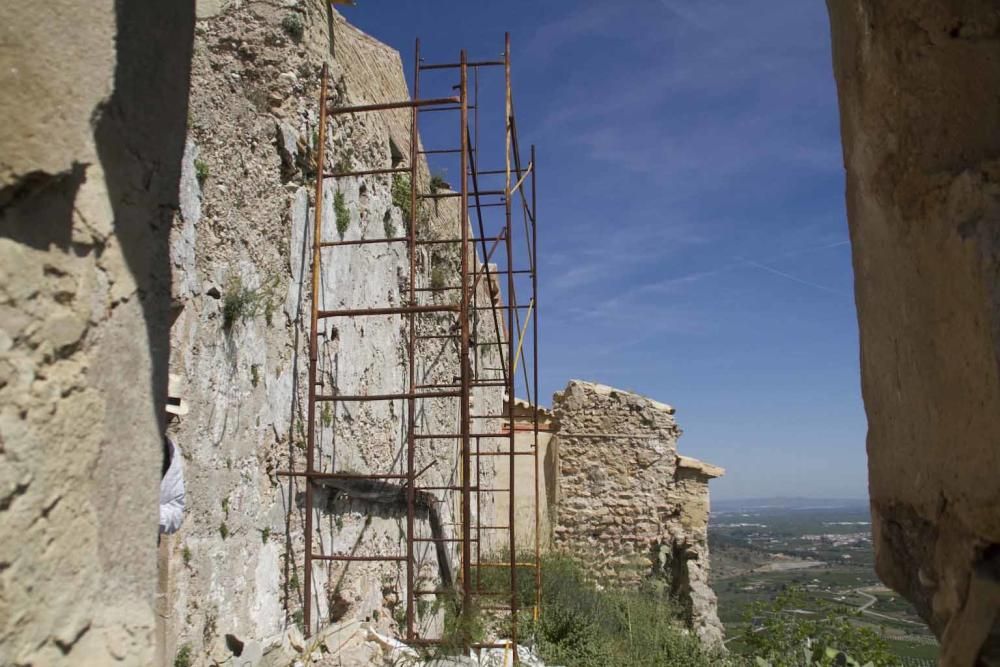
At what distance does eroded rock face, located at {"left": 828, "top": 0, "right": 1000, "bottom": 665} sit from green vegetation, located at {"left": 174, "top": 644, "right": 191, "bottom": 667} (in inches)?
128

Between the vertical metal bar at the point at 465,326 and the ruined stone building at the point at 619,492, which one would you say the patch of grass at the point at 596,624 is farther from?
the vertical metal bar at the point at 465,326

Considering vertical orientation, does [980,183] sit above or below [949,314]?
above

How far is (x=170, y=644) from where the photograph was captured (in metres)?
3.99

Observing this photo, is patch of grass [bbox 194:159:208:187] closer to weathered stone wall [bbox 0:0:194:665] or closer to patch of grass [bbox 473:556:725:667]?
weathered stone wall [bbox 0:0:194:665]

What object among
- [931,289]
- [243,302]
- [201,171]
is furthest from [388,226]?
[931,289]

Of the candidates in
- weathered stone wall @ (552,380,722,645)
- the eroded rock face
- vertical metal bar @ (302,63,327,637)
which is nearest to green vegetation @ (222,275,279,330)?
vertical metal bar @ (302,63,327,637)

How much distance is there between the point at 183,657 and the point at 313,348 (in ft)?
7.09

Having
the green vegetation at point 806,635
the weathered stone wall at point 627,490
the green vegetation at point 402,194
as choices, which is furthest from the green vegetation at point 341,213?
the weathered stone wall at point 627,490

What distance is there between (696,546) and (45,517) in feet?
39.1

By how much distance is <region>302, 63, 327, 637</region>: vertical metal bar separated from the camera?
552 cm

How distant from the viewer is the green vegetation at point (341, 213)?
257 inches

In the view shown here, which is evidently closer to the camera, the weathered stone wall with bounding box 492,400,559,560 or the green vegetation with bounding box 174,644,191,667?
the green vegetation with bounding box 174,644,191,667

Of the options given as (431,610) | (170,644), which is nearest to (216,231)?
(170,644)

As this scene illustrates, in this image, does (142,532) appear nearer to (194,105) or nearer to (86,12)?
(86,12)
